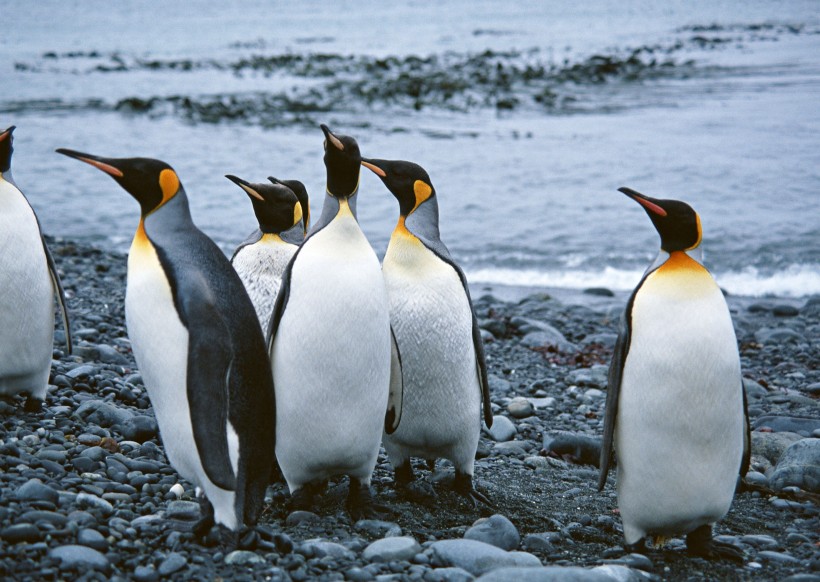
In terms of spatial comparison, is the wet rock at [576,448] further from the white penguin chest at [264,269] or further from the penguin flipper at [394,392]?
the white penguin chest at [264,269]

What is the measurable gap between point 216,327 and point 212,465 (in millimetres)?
454

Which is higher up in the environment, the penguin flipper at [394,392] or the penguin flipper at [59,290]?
the penguin flipper at [59,290]

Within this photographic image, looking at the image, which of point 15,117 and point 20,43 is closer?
point 15,117

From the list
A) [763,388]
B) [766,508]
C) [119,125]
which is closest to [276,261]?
[766,508]

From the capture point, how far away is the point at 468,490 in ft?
13.7

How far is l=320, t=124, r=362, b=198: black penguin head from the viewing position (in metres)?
3.81

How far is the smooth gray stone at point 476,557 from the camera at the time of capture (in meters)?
3.12

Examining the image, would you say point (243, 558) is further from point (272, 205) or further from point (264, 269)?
point (272, 205)

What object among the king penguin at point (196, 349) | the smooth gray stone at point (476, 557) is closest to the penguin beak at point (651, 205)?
the smooth gray stone at point (476, 557)

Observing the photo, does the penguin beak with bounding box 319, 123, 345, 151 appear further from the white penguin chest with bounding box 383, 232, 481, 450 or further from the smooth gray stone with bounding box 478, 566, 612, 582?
the smooth gray stone with bounding box 478, 566, 612, 582

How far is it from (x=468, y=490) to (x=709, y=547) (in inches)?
41.3

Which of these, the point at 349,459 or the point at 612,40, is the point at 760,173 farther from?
the point at 612,40

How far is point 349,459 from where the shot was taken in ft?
12.3

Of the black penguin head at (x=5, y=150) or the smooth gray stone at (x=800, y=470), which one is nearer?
the smooth gray stone at (x=800, y=470)
